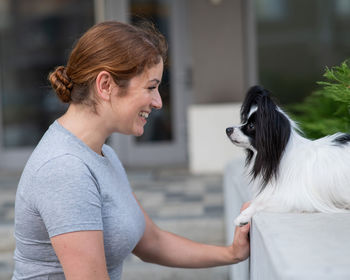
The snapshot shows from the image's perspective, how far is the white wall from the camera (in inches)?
303

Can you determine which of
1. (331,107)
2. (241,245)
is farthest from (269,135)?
(331,107)

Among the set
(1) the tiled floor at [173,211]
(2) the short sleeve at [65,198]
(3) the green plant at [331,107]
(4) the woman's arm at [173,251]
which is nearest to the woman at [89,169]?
(2) the short sleeve at [65,198]

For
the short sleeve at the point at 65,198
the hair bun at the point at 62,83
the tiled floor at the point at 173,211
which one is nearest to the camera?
the short sleeve at the point at 65,198

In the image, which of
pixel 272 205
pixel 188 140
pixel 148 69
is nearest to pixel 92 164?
pixel 148 69

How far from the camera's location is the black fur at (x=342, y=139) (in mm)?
1992

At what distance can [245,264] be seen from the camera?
238 centimetres

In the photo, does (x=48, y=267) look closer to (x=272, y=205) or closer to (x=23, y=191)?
(x=23, y=191)

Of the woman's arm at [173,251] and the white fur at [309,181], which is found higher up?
the white fur at [309,181]

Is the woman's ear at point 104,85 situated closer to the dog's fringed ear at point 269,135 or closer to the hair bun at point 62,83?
the hair bun at point 62,83

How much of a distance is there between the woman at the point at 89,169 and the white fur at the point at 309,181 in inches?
6.5

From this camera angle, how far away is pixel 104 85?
189 cm

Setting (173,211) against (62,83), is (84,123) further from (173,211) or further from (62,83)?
(173,211)

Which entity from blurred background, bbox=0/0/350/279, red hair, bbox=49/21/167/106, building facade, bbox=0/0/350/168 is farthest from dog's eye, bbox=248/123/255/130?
building facade, bbox=0/0/350/168

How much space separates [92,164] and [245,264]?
886mm
